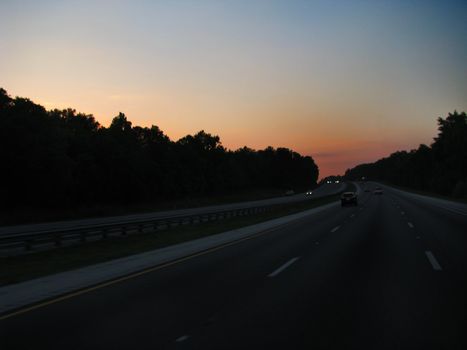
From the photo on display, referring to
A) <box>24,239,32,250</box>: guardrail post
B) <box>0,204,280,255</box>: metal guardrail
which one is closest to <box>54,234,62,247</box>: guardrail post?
<box>0,204,280,255</box>: metal guardrail

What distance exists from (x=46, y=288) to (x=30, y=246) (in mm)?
9713

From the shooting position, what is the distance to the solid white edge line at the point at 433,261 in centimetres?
1173

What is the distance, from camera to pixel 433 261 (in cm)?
1288

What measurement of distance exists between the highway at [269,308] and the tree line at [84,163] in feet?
136

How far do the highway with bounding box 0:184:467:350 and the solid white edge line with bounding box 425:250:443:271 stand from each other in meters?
0.03

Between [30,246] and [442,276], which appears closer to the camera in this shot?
[442,276]

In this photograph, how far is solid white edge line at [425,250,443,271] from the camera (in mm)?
11733

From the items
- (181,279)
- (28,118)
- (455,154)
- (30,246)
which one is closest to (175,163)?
(28,118)

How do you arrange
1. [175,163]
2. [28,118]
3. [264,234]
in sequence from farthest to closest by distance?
[175,163] < [28,118] < [264,234]

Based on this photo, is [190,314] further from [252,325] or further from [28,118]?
[28,118]

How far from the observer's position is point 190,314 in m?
7.73

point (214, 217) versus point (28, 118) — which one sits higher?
point (28, 118)

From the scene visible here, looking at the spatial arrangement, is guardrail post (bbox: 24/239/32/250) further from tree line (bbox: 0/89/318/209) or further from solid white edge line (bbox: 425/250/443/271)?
tree line (bbox: 0/89/318/209)

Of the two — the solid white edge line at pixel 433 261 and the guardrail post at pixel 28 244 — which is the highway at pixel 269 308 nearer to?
the solid white edge line at pixel 433 261
